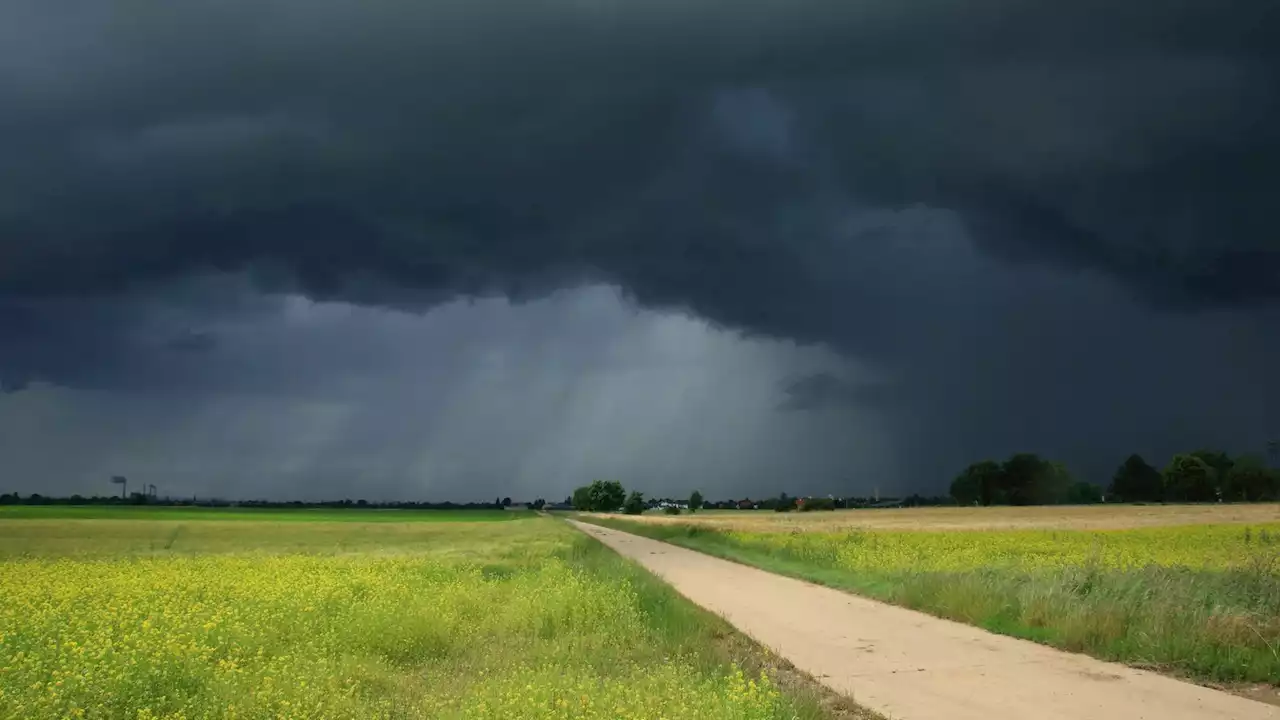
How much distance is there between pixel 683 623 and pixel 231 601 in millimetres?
9809

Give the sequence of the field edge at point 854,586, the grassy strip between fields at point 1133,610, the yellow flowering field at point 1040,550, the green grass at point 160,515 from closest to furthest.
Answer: the field edge at point 854,586 → the grassy strip between fields at point 1133,610 → the yellow flowering field at point 1040,550 → the green grass at point 160,515

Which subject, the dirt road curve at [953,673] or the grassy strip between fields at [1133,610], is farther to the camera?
the grassy strip between fields at [1133,610]

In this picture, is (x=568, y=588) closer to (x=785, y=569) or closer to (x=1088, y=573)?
(x=1088, y=573)

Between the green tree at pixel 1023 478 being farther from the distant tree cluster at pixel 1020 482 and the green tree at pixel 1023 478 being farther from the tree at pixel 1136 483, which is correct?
the tree at pixel 1136 483

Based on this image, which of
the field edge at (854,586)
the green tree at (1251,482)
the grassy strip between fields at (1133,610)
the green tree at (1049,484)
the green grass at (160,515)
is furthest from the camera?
the green tree at (1049,484)

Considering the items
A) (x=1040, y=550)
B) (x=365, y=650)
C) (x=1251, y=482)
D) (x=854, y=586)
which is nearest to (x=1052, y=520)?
(x=1040, y=550)

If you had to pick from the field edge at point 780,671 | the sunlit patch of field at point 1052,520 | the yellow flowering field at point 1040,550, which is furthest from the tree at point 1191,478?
the field edge at point 780,671

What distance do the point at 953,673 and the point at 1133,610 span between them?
404cm

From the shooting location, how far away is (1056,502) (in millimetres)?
183000

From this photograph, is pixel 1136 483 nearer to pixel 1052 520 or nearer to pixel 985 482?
pixel 985 482

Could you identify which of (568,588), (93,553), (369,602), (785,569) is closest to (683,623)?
(568,588)

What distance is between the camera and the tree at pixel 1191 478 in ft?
517

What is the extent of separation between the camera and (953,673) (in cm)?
1127

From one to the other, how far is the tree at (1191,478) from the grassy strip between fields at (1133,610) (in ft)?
554
